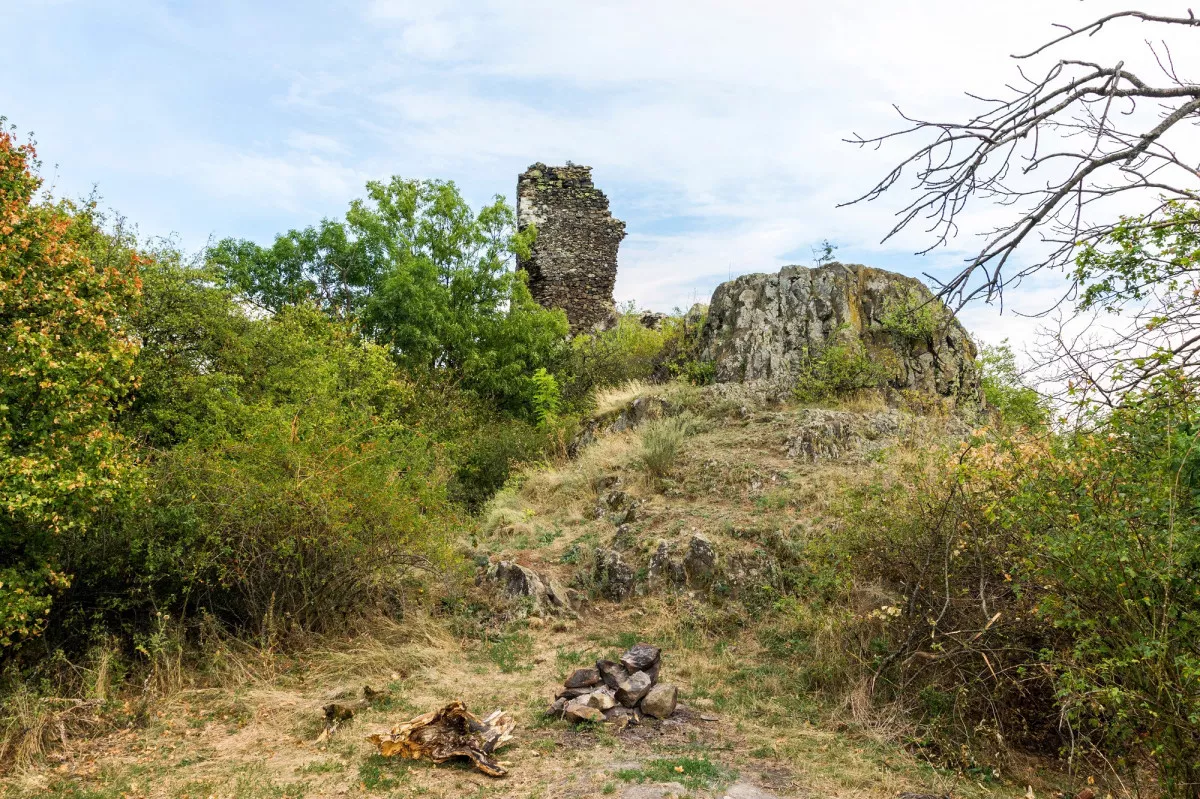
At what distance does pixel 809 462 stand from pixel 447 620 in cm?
567

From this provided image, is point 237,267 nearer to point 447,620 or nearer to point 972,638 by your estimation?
point 447,620

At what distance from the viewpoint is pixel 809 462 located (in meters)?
11.5

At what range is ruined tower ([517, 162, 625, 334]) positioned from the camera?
959 inches

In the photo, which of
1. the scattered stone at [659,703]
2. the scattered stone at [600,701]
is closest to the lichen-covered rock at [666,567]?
the scattered stone at [659,703]

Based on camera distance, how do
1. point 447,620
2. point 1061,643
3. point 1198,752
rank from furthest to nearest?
point 447,620 → point 1061,643 → point 1198,752

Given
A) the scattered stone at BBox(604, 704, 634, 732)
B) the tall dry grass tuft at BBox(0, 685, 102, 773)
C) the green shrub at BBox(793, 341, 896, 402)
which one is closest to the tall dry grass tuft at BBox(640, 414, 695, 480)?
the green shrub at BBox(793, 341, 896, 402)

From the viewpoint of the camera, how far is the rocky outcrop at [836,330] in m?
14.4

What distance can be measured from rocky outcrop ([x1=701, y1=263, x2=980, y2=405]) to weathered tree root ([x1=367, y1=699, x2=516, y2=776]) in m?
9.90

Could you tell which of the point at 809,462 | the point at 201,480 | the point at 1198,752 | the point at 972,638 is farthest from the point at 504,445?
the point at 1198,752

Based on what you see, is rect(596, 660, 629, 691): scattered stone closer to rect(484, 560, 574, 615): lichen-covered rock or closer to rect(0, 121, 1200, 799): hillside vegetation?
rect(0, 121, 1200, 799): hillside vegetation

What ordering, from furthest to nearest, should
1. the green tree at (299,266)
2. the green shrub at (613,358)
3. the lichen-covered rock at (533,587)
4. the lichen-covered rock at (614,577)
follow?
1. the green tree at (299,266)
2. the green shrub at (613,358)
3. the lichen-covered rock at (614,577)
4. the lichen-covered rock at (533,587)

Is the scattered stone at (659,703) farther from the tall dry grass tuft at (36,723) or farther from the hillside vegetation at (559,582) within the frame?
the tall dry grass tuft at (36,723)

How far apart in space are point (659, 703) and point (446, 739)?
1801mm

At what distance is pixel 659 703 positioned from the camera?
6496 mm
